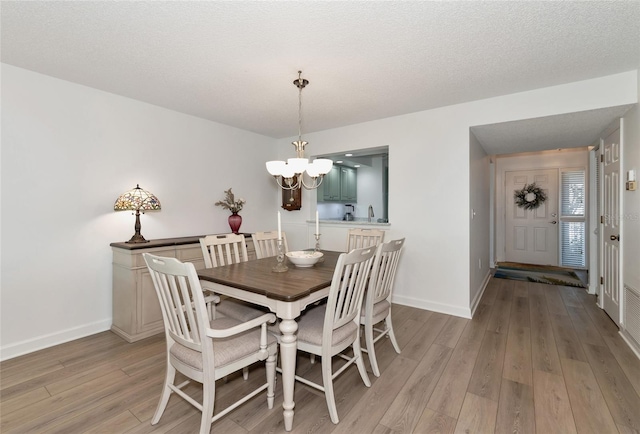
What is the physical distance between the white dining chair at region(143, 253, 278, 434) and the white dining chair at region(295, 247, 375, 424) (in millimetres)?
252

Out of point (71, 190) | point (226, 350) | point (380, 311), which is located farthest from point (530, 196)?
point (71, 190)

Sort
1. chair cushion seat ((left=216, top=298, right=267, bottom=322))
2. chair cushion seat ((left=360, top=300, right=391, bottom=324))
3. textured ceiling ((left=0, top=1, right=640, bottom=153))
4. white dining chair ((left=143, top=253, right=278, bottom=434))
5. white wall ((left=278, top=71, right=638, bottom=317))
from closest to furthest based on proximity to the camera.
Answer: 1. white dining chair ((left=143, top=253, right=278, bottom=434))
2. textured ceiling ((left=0, top=1, right=640, bottom=153))
3. chair cushion seat ((left=216, top=298, right=267, bottom=322))
4. chair cushion seat ((left=360, top=300, right=391, bottom=324))
5. white wall ((left=278, top=71, right=638, bottom=317))

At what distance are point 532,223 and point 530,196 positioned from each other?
0.56m

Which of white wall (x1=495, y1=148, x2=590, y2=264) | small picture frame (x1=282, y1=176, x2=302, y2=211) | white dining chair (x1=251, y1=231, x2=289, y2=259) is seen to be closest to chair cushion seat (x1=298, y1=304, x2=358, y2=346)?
white dining chair (x1=251, y1=231, x2=289, y2=259)

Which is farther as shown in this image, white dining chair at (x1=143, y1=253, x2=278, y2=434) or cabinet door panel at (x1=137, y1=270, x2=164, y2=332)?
cabinet door panel at (x1=137, y1=270, x2=164, y2=332)

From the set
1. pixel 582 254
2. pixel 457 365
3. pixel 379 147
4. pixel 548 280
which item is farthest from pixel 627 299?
pixel 582 254

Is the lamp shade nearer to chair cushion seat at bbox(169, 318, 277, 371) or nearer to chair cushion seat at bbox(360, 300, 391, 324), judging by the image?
chair cushion seat at bbox(169, 318, 277, 371)

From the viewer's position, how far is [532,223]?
6.18 m

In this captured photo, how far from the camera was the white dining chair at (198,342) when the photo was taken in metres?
1.45

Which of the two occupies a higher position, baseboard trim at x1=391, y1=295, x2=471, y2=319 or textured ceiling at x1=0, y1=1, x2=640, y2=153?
textured ceiling at x1=0, y1=1, x2=640, y2=153

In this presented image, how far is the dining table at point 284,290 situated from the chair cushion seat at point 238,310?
10.0 inches

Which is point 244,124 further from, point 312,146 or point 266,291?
point 266,291

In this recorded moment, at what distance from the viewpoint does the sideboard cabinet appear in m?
2.78

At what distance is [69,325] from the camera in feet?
9.19
